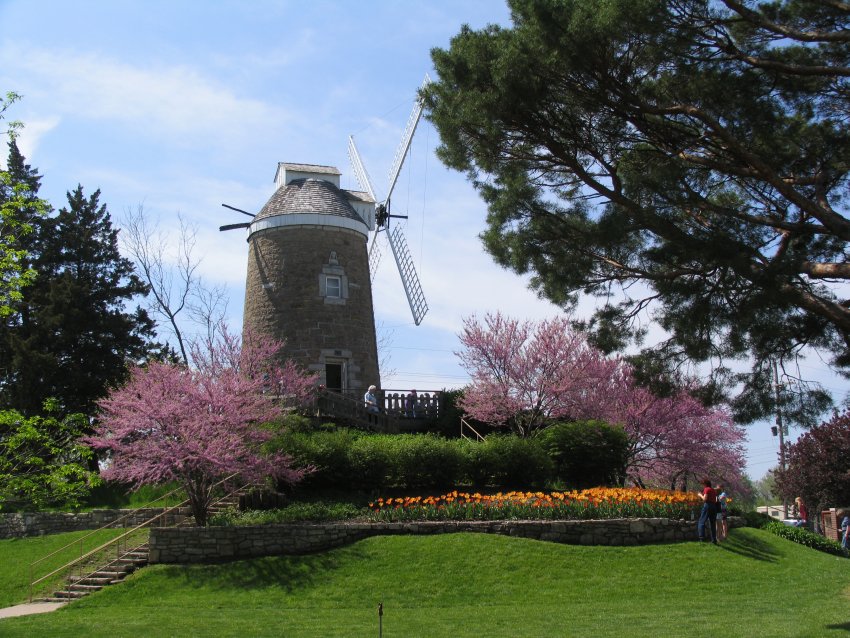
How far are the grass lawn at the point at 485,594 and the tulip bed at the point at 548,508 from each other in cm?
115

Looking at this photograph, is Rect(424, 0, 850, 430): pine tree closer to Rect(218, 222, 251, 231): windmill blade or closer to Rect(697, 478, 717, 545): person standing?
Rect(697, 478, 717, 545): person standing

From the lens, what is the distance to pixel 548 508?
19078 millimetres

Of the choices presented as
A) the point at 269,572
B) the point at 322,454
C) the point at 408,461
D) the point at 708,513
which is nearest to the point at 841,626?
the point at 708,513

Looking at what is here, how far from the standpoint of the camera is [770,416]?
12.4 m

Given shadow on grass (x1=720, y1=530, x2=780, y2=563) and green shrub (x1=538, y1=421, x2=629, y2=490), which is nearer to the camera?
shadow on grass (x1=720, y1=530, x2=780, y2=563)

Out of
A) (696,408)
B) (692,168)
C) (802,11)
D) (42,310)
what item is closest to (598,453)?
(696,408)

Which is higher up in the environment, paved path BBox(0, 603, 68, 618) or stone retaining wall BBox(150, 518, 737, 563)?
stone retaining wall BBox(150, 518, 737, 563)

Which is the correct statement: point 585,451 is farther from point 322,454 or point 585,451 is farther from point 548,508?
point 322,454

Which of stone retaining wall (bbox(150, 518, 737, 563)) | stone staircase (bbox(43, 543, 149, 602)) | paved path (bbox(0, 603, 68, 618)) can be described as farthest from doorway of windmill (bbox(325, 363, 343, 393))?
paved path (bbox(0, 603, 68, 618))

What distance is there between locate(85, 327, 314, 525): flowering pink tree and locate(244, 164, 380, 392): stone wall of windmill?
765 centimetres

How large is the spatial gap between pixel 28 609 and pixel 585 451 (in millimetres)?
14346

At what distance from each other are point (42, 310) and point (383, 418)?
45.2ft

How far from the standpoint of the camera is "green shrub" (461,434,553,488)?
22500mm

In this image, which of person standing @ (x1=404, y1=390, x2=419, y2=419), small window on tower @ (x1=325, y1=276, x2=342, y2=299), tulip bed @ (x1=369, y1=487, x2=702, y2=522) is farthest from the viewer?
small window on tower @ (x1=325, y1=276, x2=342, y2=299)
